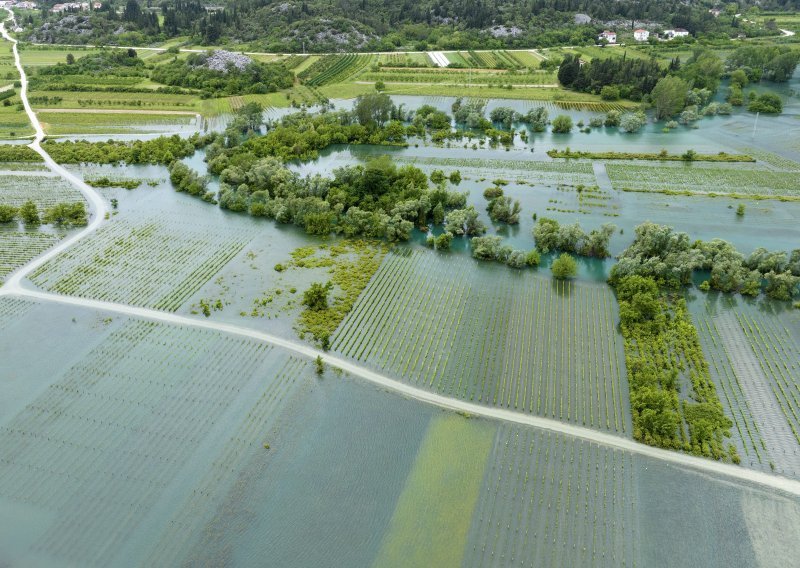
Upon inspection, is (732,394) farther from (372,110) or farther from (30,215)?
(30,215)

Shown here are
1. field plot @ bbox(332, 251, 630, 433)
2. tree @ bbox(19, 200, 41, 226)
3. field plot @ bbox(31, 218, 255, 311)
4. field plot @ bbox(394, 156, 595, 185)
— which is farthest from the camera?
field plot @ bbox(394, 156, 595, 185)

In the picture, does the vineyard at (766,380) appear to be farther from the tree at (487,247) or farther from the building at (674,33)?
the building at (674,33)

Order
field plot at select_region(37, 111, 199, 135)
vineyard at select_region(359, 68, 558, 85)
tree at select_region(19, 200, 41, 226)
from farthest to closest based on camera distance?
1. vineyard at select_region(359, 68, 558, 85)
2. field plot at select_region(37, 111, 199, 135)
3. tree at select_region(19, 200, 41, 226)

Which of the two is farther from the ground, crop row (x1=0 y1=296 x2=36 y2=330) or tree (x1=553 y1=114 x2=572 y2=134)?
tree (x1=553 y1=114 x2=572 y2=134)

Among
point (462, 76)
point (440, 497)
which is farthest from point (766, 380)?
point (462, 76)

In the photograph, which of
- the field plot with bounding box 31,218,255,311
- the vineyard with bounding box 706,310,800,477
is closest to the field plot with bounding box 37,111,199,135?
the field plot with bounding box 31,218,255,311

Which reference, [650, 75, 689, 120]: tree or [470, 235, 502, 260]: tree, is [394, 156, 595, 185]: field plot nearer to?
[470, 235, 502, 260]: tree

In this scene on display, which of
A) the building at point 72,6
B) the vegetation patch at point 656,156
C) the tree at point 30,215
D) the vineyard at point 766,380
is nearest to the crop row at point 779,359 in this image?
the vineyard at point 766,380
